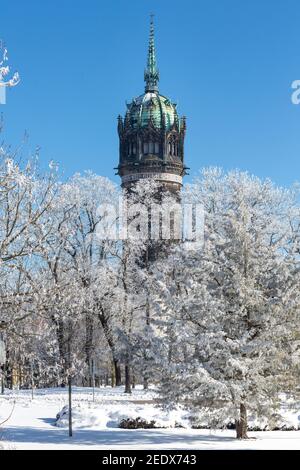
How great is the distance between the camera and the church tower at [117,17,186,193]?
78.2 m

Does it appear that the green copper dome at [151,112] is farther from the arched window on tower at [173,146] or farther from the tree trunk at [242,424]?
the tree trunk at [242,424]

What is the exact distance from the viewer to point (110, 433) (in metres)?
24.0

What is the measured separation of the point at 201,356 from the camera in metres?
21.7

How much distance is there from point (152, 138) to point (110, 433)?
58.9 metres

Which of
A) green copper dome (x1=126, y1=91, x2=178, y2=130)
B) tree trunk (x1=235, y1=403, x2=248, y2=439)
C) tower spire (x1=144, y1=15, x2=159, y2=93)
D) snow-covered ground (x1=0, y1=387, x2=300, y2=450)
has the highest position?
tower spire (x1=144, y1=15, x2=159, y2=93)

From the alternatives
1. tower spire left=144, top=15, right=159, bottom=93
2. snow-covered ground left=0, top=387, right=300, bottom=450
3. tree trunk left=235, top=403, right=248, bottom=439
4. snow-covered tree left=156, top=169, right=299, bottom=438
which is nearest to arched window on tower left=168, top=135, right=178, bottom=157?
tower spire left=144, top=15, right=159, bottom=93

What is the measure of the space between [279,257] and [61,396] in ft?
60.7

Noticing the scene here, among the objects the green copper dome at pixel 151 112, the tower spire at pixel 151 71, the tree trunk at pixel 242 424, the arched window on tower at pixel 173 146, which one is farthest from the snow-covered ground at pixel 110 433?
the tower spire at pixel 151 71

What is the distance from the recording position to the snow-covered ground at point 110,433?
20234mm

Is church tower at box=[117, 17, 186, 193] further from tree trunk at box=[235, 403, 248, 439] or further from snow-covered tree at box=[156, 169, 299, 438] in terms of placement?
tree trunk at box=[235, 403, 248, 439]

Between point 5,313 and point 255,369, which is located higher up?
point 5,313

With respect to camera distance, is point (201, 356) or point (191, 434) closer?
point (201, 356)
